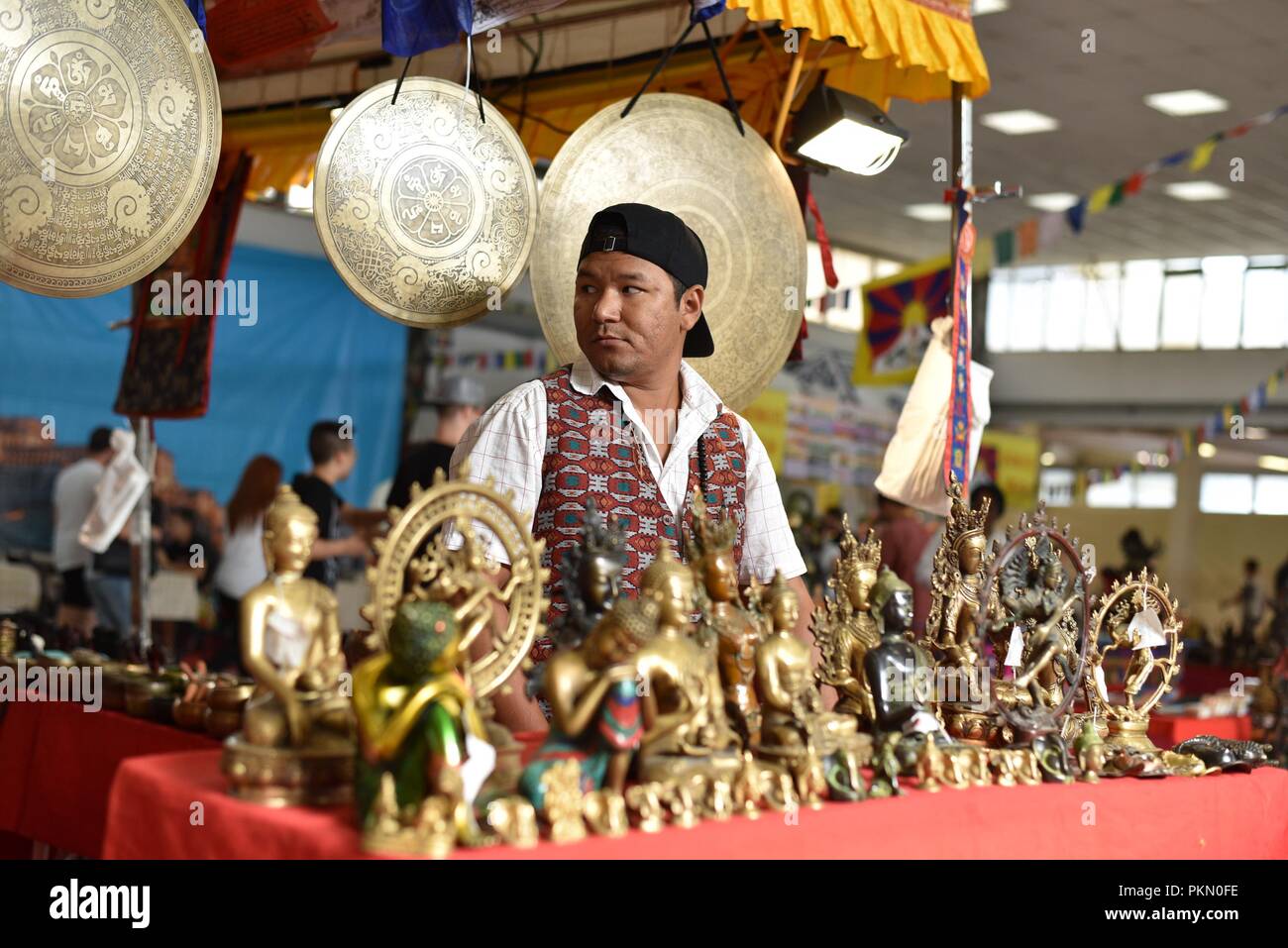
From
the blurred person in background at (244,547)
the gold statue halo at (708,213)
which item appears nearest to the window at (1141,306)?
the blurred person in background at (244,547)

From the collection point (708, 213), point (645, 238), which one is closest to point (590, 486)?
point (645, 238)

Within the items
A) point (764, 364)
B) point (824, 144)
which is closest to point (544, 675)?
point (764, 364)

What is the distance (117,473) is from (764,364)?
115 inches

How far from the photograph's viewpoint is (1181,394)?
1372 cm

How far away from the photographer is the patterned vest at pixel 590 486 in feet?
7.27

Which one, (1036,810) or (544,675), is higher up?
(544,675)

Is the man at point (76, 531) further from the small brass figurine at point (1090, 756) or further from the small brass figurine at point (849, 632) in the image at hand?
the small brass figurine at point (1090, 756)

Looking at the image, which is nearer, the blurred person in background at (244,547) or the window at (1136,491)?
the blurred person in background at (244,547)

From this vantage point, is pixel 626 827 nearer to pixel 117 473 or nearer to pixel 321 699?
pixel 321 699

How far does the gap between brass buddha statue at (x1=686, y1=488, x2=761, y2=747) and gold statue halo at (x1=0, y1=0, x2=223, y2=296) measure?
4.12 feet

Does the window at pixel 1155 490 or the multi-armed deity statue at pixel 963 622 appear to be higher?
the window at pixel 1155 490

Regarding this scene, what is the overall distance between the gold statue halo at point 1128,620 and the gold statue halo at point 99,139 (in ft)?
5.88

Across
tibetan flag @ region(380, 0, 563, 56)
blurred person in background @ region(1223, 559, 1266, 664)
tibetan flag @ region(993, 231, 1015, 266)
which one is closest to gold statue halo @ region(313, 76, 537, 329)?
tibetan flag @ region(380, 0, 563, 56)

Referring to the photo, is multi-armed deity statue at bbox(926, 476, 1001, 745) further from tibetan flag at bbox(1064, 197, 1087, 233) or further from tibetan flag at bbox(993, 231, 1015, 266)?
tibetan flag at bbox(1064, 197, 1087, 233)
